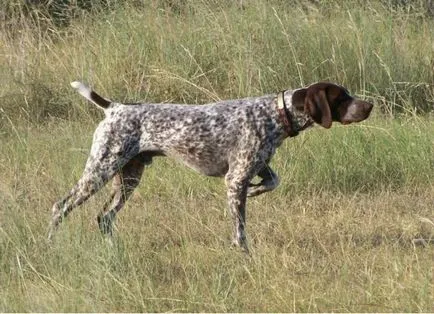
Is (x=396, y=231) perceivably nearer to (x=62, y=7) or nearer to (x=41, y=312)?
(x=41, y=312)

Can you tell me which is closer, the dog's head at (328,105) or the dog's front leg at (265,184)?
the dog's head at (328,105)

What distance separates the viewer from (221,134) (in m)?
5.81

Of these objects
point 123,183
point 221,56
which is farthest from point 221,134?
point 221,56

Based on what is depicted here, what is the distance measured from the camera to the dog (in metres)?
5.73

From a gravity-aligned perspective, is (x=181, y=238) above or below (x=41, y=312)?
below

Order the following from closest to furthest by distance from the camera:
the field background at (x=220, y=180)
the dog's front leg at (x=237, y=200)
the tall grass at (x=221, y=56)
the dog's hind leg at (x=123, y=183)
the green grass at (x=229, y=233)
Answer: the green grass at (x=229, y=233) → the field background at (x=220, y=180) → the dog's front leg at (x=237, y=200) → the dog's hind leg at (x=123, y=183) → the tall grass at (x=221, y=56)

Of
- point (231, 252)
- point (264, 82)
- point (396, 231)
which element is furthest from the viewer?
point (264, 82)

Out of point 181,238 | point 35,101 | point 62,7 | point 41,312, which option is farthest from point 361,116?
point 62,7

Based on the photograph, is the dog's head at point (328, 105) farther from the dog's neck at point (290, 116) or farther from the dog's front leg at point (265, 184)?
the dog's front leg at point (265, 184)

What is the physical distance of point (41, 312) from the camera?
4.43 meters

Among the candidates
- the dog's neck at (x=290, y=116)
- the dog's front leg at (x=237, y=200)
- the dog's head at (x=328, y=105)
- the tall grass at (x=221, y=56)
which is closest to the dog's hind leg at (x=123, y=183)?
the dog's front leg at (x=237, y=200)

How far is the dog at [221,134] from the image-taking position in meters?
5.73

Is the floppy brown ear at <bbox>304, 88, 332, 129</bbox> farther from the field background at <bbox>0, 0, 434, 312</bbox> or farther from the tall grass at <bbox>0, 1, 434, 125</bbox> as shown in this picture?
the tall grass at <bbox>0, 1, 434, 125</bbox>

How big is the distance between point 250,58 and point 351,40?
1.10 m
